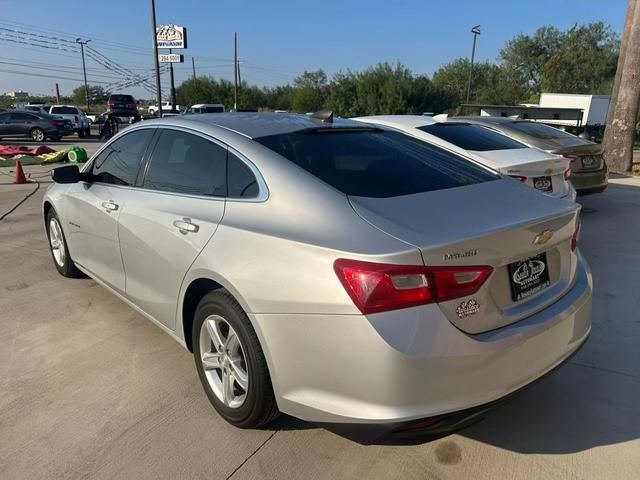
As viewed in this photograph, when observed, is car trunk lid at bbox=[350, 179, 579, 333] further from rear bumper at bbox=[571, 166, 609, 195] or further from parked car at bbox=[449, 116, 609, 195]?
rear bumper at bbox=[571, 166, 609, 195]

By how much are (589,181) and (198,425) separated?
279 inches

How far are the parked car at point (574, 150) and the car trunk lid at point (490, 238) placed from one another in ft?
17.8

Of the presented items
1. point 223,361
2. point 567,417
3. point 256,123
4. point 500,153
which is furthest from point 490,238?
point 500,153

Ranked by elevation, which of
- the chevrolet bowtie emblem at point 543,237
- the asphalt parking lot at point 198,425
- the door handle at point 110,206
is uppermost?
the chevrolet bowtie emblem at point 543,237

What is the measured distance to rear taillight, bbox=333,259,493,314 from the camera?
1.87 meters

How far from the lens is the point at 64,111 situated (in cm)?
2748

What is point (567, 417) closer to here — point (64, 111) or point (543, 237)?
point (543, 237)

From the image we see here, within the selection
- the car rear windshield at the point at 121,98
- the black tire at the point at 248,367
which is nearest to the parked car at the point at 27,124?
the car rear windshield at the point at 121,98

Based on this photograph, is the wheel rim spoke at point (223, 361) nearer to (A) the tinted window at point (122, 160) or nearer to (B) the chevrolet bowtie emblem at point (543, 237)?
(A) the tinted window at point (122, 160)

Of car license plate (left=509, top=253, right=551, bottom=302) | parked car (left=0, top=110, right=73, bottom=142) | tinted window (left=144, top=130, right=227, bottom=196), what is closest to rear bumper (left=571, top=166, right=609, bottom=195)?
car license plate (left=509, top=253, right=551, bottom=302)

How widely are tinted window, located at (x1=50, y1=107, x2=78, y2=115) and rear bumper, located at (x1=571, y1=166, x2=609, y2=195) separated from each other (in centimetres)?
2673

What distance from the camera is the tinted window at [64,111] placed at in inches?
1067

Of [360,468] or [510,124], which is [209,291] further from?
[510,124]

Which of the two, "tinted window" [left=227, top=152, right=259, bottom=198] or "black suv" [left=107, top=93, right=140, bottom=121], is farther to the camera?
"black suv" [left=107, top=93, right=140, bottom=121]
